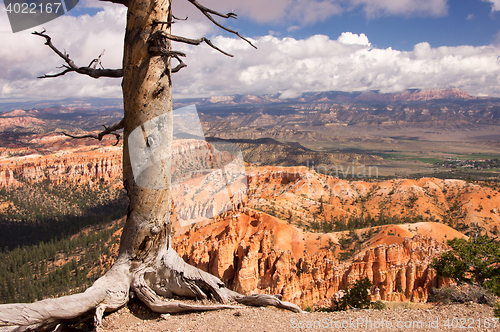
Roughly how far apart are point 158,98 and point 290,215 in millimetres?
45198

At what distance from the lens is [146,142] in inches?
163

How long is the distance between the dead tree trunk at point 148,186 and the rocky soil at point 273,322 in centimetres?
18

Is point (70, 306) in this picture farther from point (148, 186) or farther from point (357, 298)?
point (357, 298)

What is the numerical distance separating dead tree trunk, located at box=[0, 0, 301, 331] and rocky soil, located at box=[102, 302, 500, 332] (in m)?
0.18

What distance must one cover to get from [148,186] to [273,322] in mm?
2742

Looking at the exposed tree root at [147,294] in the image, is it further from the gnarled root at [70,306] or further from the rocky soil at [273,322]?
the rocky soil at [273,322]

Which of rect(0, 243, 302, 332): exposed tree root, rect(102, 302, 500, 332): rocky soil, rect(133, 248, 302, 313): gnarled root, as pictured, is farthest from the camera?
rect(133, 248, 302, 313): gnarled root

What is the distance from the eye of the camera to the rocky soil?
386 cm

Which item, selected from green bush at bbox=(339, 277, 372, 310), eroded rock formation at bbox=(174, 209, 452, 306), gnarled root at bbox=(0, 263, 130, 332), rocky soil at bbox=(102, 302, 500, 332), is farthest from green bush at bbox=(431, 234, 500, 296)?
gnarled root at bbox=(0, 263, 130, 332)

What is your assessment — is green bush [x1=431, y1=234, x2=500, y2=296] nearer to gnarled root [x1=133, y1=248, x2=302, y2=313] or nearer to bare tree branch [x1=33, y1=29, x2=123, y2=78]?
gnarled root [x1=133, y1=248, x2=302, y2=313]

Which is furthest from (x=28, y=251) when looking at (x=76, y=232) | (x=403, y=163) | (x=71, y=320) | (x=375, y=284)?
(x=403, y=163)

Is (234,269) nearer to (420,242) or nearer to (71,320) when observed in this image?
(420,242)

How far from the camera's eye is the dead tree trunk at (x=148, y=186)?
4027 mm

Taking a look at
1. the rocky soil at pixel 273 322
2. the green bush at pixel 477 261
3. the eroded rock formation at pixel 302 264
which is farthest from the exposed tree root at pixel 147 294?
the eroded rock formation at pixel 302 264
